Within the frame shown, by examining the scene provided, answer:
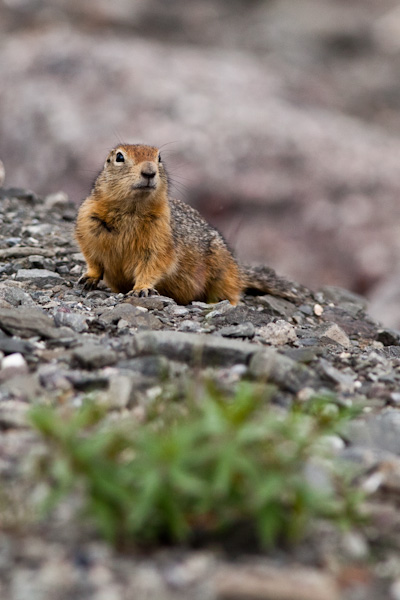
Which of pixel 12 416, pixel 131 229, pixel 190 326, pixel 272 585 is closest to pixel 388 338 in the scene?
pixel 190 326

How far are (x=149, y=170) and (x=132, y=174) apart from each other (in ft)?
0.73

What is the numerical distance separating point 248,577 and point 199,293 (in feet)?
15.1

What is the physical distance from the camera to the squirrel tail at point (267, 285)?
24.1 ft

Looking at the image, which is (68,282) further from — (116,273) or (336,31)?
(336,31)

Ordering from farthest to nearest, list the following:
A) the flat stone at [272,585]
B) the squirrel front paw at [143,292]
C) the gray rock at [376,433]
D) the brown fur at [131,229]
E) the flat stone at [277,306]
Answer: the flat stone at [277,306] → the brown fur at [131,229] → the squirrel front paw at [143,292] → the gray rock at [376,433] → the flat stone at [272,585]

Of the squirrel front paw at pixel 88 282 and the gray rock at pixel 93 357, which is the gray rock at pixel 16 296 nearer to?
the squirrel front paw at pixel 88 282

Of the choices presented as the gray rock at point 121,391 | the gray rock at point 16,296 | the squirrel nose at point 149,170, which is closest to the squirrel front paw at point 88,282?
the gray rock at point 16,296

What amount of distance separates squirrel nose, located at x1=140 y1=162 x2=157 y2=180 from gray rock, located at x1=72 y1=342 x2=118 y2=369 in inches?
84.3

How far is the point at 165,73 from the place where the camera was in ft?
53.4

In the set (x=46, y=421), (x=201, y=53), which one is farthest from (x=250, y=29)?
(x=46, y=421)

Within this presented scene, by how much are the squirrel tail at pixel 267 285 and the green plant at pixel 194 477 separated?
14.7 feet

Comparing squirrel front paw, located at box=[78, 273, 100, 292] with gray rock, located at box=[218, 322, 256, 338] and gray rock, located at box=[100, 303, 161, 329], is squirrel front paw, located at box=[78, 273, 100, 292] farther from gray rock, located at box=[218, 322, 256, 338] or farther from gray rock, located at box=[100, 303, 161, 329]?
gray rock, located at box=[218, 322, 256, 338]

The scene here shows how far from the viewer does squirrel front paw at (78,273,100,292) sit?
645cm

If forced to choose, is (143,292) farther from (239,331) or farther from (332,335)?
(332,335)
